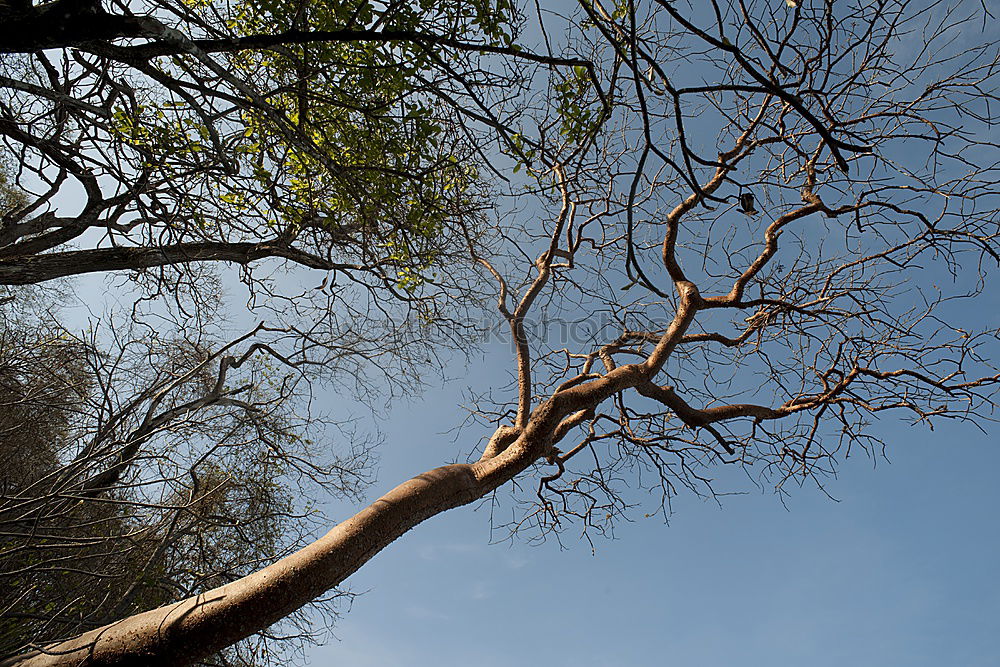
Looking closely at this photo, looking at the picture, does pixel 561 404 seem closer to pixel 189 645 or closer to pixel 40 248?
pixel 189 645

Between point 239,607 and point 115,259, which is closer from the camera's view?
point 239,607

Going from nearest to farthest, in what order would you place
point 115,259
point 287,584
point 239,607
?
point 239,607, point 287,584, point 115,259

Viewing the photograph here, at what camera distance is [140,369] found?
5.48 metres

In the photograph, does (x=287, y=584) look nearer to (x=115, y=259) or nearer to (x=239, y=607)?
(x=239, y=607)

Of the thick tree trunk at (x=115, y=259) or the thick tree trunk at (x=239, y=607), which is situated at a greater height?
the thick tree trunk at (x=115, y=259)

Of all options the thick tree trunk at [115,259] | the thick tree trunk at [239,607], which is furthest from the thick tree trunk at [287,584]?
the thick tree trunk at [115,259]

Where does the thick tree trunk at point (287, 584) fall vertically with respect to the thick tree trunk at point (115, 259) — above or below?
below

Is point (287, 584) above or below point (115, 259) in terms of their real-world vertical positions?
below

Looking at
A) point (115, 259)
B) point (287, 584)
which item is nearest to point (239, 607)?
point (287, 584)

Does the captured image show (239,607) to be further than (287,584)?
No

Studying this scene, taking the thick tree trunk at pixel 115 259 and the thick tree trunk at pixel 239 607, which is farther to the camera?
the thick tree trunk at pixel 115 259

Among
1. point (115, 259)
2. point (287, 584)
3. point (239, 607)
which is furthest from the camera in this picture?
point (115, 259)

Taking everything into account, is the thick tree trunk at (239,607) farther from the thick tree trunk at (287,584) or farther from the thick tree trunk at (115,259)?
the thick tree trunk at (115,259)

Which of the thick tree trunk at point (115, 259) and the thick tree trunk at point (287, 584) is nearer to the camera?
the thick tree trunk at point (287, 584)
